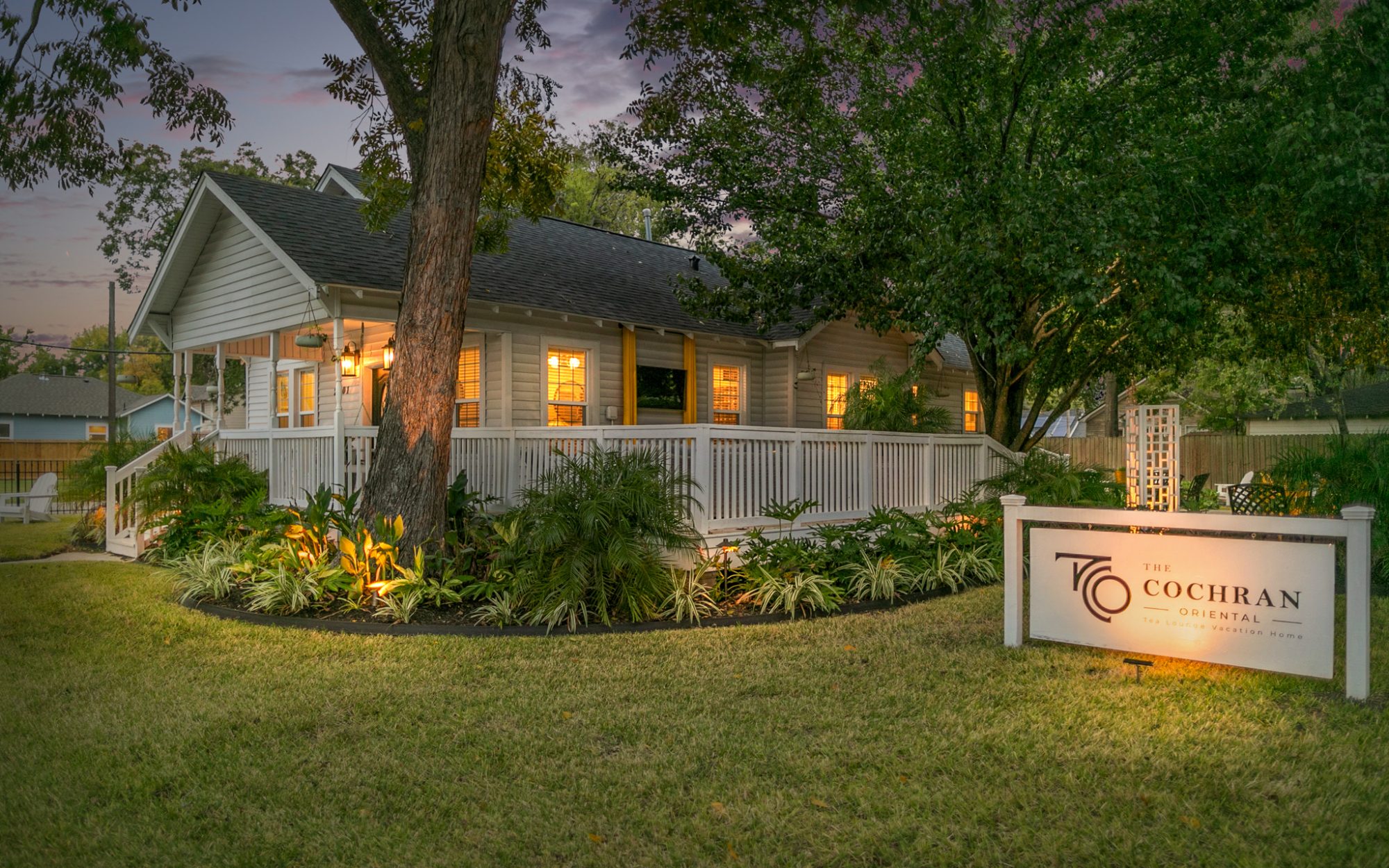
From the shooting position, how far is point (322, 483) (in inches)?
410

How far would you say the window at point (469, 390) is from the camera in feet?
42.3

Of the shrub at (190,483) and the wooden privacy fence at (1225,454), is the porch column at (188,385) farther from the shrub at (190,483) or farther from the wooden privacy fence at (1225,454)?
the wooden privacy fence at (1225,454)

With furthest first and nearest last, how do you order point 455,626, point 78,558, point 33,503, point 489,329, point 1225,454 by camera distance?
point 1225,454 → point 33,503 → point 489,329 → point 78,558 → point 455,626

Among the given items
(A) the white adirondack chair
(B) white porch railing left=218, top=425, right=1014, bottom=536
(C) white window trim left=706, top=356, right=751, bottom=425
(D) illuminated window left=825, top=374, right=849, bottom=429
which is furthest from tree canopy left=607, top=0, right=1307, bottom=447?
(A) the white adirondack chair

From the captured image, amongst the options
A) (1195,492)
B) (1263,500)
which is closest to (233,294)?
(1263,500)

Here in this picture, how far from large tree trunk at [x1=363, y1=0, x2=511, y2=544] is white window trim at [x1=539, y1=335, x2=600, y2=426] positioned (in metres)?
4.42

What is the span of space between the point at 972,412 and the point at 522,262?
37.6 ft

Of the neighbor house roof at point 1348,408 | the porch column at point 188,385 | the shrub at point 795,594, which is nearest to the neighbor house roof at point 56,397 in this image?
the porch column at point 188,385

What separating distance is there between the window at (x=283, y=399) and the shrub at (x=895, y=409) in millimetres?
9896

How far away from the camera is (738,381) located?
16.0 metres

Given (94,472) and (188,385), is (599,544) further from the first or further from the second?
(94,472)

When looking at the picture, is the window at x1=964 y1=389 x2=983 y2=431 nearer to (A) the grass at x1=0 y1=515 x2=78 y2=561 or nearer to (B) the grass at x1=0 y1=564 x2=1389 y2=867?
(B) the grass at x1=0 y1=564 x2=1389 y2=867

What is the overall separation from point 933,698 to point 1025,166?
29.8 ft

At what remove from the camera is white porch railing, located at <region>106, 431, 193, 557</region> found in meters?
12.1
